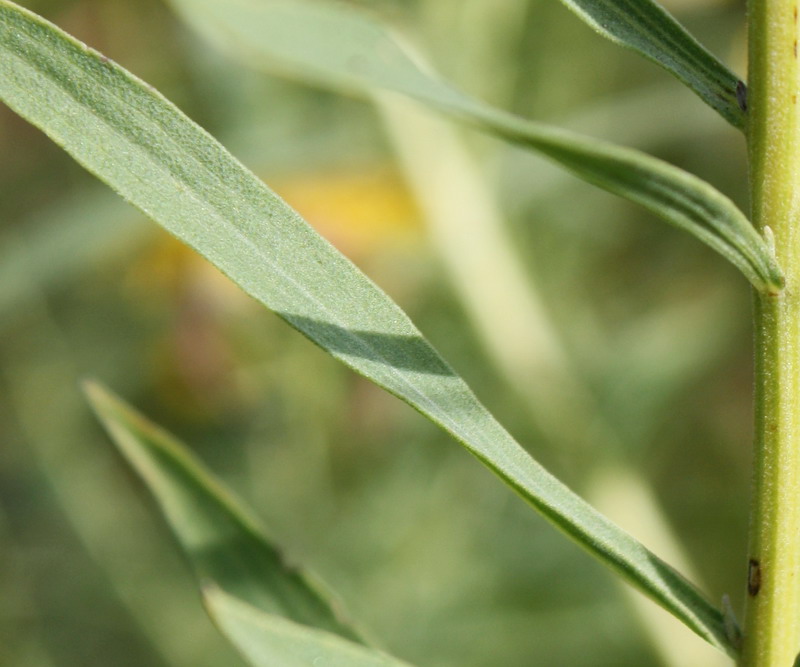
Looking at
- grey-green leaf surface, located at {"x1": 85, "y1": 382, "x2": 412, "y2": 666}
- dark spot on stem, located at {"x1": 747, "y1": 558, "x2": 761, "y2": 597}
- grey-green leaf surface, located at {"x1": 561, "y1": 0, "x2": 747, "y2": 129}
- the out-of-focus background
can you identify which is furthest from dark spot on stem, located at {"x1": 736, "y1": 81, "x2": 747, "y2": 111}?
the out-of-focus background

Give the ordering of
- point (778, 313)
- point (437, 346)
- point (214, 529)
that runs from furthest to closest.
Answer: point (437, 346) < point (214, 529) < point (778, 313)

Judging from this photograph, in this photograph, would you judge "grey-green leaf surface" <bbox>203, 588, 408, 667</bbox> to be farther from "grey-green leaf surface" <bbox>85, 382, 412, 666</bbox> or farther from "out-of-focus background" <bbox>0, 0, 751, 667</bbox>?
"out-of-focus background" <bbox>0, 0, 751, 667</bbox>

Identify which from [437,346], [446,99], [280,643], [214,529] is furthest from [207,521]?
[437,346]

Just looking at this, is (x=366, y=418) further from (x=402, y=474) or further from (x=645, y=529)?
(x=645, y=529)

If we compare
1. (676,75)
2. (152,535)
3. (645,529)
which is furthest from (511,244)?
(676,75)

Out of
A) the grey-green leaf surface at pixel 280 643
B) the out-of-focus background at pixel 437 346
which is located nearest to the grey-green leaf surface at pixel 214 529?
the grey-green leaf surface at pixel 280 643

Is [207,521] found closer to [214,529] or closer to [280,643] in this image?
[214,529]
